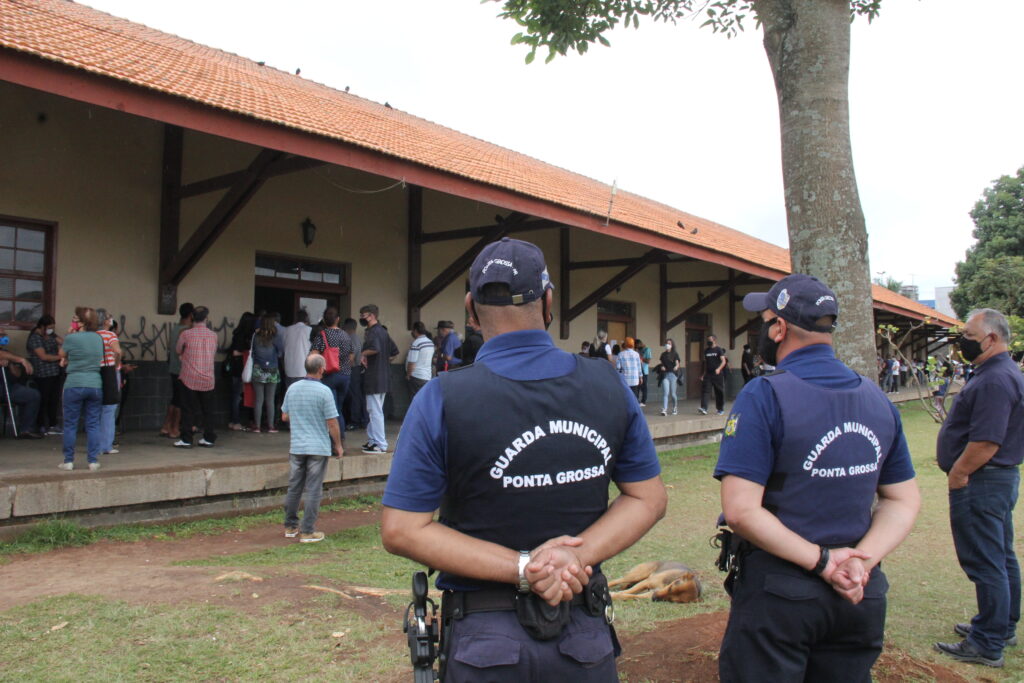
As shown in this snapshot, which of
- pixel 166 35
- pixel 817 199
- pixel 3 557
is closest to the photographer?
pixel 817 199

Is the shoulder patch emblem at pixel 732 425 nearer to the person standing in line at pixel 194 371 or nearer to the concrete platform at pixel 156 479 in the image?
the concrete platform at pixel 156 479

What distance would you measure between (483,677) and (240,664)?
2321 millimetres

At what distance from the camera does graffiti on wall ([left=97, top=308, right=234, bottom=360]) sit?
8.92 meters

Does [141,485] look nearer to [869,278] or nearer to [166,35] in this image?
[869,278]

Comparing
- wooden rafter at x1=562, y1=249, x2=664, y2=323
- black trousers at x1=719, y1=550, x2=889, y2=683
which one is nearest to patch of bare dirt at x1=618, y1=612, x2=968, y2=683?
black trousers at x1=719, y1=550, x2=889, y2=683

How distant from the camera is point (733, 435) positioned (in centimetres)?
225

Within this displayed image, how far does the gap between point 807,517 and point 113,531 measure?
18.6 feet

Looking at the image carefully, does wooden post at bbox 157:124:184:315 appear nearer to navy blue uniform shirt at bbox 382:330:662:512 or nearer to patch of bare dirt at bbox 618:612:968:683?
patch of bare dirt at bbox 618:612:968:683

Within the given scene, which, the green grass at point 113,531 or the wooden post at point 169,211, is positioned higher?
the wooden post at point 169,211

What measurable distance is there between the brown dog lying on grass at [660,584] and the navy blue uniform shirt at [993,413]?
160 cm

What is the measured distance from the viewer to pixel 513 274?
1.86 metres

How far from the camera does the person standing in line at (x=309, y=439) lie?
19.9 feet

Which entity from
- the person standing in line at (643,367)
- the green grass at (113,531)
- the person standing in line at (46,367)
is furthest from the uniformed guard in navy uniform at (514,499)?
the person standing in line at (643,367)

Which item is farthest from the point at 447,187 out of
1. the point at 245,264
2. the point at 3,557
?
the point at 3,557
